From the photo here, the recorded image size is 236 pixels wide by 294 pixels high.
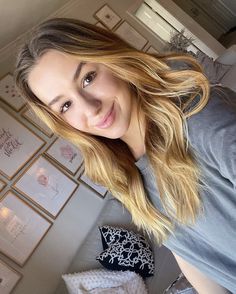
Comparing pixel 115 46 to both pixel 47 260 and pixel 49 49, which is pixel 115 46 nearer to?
pixel 49 49

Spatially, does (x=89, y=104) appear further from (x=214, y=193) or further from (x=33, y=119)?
(x=33, y=119)

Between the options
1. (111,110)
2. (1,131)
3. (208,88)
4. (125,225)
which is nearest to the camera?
(208,88)

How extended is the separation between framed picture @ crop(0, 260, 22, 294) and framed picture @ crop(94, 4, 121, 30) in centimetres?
184

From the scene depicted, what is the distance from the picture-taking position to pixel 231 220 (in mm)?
839

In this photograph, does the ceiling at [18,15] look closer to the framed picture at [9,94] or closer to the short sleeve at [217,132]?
the framed picture at [9,94]

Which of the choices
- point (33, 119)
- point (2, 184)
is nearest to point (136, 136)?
point (2, 184)

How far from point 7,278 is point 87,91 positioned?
1.14 metres

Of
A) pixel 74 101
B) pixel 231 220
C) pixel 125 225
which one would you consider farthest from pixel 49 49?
pixel 125 225

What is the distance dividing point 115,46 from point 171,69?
0.51 feet

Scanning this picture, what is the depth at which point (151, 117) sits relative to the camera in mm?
906

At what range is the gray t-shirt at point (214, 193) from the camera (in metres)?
0.70

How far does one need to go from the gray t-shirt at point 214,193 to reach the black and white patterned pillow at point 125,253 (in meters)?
0.87

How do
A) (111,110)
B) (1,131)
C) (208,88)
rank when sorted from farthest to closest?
(1,131), (111,110), (208,88)

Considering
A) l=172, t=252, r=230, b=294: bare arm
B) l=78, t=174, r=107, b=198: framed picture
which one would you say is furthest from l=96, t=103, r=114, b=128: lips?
l=78, t=174, r=107, b=198: framed picture
